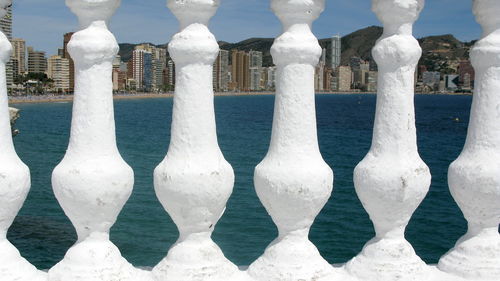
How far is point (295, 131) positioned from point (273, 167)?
0.30 metres

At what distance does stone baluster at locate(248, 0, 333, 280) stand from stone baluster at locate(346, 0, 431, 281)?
16.7 inches

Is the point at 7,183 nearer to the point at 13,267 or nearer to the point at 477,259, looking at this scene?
the point at 13,267

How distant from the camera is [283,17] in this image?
4105mm

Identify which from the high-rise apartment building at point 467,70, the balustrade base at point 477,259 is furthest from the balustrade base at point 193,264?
the high-rise apartment building at point 467,70

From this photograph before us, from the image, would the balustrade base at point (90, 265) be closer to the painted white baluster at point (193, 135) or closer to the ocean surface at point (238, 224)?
the painted white baluster at point (193, 135)

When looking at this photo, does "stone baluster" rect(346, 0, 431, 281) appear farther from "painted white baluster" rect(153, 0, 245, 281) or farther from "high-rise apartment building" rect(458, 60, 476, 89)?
"painted white baluster" rect(153, 0, 245, 281)

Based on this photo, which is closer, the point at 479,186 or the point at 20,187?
the point at 20,187

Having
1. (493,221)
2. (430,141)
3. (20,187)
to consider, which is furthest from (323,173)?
(430,141)

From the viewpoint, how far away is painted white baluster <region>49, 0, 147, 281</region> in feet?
12.4

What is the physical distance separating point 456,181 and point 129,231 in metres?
32.3

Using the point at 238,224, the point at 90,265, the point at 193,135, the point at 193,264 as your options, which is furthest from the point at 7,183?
the point at 238,224

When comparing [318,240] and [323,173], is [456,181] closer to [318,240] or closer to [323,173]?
[323,173]

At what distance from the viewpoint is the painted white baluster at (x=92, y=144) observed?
149 inches

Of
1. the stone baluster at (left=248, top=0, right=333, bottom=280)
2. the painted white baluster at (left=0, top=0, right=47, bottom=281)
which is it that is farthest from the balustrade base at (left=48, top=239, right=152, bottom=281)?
the stone baluster at (left=248, top=0, right=333, bottom=280)
